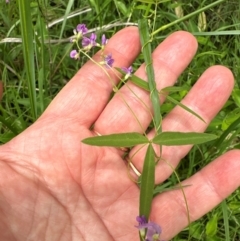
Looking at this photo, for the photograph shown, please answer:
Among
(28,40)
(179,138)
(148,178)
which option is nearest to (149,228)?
(148,178)

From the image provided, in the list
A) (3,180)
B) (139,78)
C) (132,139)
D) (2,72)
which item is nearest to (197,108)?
(139,78)

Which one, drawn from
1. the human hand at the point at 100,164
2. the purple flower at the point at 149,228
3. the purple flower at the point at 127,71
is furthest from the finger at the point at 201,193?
the purple flower at the point at 127,71

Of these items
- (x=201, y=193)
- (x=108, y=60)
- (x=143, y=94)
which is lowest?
(x=201, y=193)

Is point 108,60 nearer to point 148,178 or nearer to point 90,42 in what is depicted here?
point 90,42

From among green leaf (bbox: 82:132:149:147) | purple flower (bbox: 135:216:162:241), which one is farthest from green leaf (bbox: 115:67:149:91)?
purple flower (bbox: 135:216:162:241)

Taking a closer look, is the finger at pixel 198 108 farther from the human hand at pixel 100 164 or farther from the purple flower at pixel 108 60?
the purple flower at pixel 108 60

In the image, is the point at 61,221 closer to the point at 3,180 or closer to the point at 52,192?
the point at 52,192
